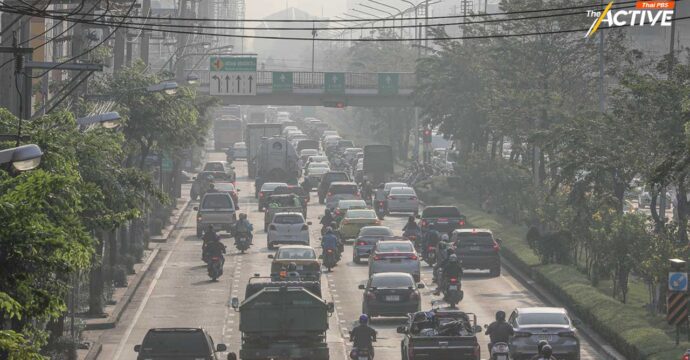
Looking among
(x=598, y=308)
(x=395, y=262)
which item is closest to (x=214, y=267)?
(x=395, y=262)

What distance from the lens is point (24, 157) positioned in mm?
17516

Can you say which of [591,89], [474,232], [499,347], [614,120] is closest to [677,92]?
[614,120]

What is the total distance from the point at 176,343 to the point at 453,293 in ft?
57.8

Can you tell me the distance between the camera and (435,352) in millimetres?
32312

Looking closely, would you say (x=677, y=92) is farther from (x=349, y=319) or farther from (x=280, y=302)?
(x=280, y=302)

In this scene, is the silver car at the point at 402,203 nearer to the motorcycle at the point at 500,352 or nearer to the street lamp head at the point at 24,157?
the motorcycle at the point at 500,352

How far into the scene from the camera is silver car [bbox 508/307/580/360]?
1364 inches

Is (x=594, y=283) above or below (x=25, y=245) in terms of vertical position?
below

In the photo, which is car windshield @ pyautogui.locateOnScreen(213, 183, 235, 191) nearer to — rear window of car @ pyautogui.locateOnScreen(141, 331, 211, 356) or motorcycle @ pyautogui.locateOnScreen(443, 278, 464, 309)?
motorcycle @ pyautogui.locateOnScreen(443, 278, 464, 309)

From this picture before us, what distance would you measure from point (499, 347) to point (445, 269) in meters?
14.6

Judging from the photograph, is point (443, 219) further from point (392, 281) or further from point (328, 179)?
point (328, 179)

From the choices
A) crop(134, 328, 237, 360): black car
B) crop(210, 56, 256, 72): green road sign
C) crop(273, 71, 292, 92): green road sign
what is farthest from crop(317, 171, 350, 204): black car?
crop(134, 328, 237, 360): black car

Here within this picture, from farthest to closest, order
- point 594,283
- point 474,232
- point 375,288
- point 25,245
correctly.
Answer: point 474,232 < point 594,283 < point 375,288 < point 25,245

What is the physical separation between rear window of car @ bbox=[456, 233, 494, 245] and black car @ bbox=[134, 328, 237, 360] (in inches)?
991
